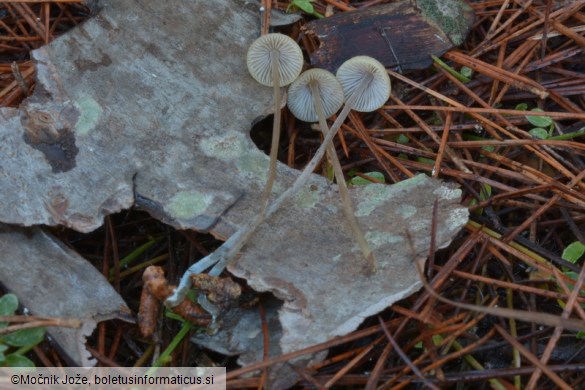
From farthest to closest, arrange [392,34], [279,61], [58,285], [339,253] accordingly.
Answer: [392,34]
[279,61]
[339,253]
[58,285]

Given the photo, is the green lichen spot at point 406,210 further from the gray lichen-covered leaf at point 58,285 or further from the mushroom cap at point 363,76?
the gray lichen-covered leaf at point 58,285

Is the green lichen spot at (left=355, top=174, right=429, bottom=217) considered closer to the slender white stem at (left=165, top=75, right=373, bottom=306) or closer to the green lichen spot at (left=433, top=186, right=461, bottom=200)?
the green lichen spot at (left=433, top=186, right=461, bottom=200)

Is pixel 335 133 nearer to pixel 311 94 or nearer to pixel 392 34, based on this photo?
pixel 311 94

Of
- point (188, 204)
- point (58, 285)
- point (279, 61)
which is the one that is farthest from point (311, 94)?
point (58, 285)

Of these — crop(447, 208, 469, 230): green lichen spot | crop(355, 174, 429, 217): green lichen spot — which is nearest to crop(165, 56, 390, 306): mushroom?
crop(355, 174, 429, 217): green lichen spot

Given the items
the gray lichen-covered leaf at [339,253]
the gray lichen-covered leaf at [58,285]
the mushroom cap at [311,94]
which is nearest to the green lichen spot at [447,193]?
the gray lichen-covered leaf at [339,253]

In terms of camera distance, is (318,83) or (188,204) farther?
(318,83)

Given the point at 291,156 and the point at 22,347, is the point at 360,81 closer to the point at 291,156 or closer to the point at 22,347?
the point at 291,156

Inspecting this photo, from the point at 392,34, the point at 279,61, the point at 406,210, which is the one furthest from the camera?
the point at 392,34
